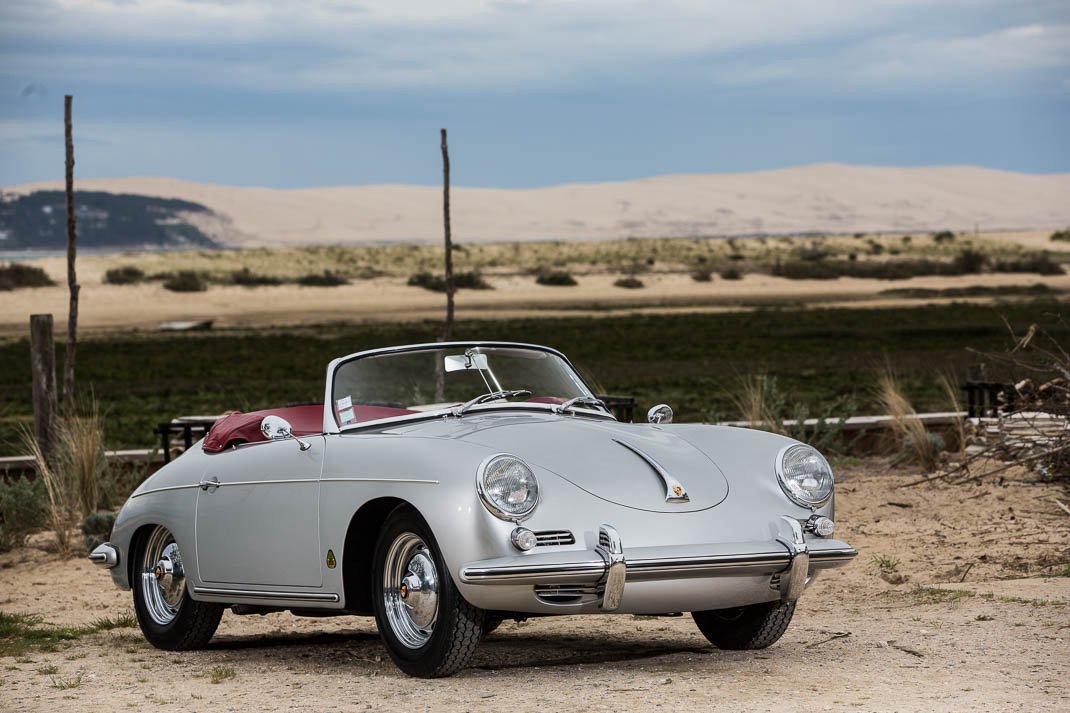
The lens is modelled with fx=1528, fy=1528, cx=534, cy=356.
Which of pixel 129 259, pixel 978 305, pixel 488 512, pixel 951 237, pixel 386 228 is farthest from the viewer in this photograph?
pixel 386 228

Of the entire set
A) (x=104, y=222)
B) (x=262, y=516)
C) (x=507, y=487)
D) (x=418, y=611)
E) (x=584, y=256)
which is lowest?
(x=418, y=611)

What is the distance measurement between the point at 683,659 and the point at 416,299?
5384 centimetres

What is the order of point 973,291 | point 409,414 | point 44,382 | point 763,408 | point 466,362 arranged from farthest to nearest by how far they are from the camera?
point 973,291
point 763,408
point 44,382
point 466,362
point 409,414

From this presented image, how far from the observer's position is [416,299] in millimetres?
60406

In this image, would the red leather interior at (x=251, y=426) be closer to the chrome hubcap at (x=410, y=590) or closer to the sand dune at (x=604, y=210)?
the chrome hubcap at (x=410, y=590)

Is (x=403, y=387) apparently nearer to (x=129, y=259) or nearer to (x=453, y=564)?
(x=453, y=564)

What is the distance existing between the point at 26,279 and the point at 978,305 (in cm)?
3702

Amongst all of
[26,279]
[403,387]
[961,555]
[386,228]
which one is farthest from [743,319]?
[386,228]

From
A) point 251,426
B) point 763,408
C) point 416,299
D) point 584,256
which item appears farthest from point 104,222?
point 251,426

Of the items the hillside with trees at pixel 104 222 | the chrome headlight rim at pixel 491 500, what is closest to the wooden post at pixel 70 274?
the chrome headlight rim at pixel 491 500

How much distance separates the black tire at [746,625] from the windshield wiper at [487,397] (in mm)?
1372

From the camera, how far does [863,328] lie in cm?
4200

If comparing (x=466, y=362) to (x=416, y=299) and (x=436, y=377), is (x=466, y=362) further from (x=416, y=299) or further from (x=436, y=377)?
(x=416, y=299)

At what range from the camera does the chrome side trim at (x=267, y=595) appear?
6.91m
